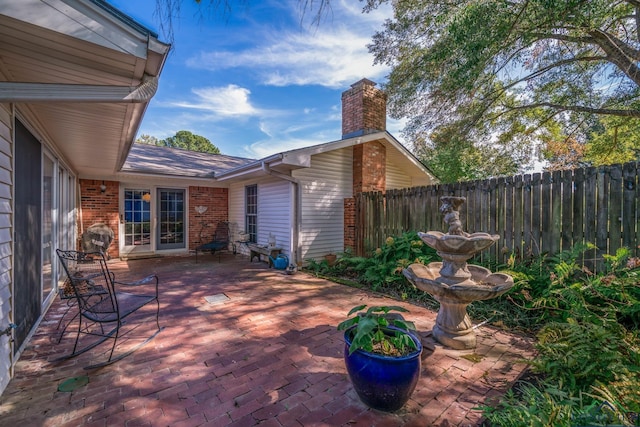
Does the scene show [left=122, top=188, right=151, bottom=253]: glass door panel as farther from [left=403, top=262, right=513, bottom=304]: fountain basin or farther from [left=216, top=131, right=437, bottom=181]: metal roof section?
[left=403, top=262, right=513, bottom=304]: fountain basin

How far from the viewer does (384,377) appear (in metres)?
1.84

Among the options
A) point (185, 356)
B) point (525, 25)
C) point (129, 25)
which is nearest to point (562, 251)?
point (525, 25)

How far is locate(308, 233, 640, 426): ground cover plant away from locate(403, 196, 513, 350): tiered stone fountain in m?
0.57

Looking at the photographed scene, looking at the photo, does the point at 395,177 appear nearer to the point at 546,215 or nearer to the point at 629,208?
the point at 546,215

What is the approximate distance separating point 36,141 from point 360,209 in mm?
5995

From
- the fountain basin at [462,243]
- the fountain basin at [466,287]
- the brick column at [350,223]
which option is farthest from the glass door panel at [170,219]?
the fountain basin at [462,243]

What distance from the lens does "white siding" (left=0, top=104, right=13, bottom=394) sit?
2.22m

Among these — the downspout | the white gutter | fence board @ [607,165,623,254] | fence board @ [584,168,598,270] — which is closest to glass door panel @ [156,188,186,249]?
the downspout

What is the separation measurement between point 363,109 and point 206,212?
5952mm

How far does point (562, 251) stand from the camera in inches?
148

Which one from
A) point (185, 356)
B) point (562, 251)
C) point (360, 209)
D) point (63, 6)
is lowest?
point (185, 356)

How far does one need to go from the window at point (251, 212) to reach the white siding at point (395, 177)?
4.10m

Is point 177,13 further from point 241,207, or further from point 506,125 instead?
point 506,125

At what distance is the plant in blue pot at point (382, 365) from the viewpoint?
1.84 m
